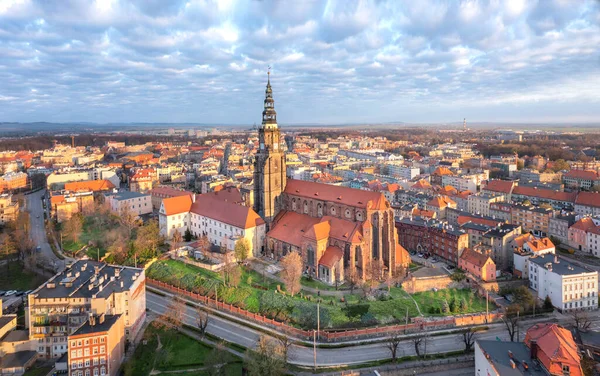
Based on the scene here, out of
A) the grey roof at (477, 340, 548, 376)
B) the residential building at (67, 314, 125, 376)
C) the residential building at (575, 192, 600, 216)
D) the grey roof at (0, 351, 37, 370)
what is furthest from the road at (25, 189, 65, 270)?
the residential building at (575, 192, 600, 216)

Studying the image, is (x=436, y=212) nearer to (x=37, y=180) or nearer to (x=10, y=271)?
(x=10, y=271)

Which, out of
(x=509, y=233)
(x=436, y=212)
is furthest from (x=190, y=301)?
(x=436, y=212)

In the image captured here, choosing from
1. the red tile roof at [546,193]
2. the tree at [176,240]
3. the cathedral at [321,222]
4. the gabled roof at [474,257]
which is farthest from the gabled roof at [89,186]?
the red tile roof at [546,193]

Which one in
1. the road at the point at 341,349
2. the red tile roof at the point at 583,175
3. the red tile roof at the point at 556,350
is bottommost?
the road at the point at 341,349

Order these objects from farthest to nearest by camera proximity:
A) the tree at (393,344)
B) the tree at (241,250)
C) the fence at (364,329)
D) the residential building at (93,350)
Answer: the tree at (241,250) → the fence at (364,329) → the tree at (393,344) → the residential building at (93,350)

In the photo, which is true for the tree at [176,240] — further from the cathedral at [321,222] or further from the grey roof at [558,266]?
the grey roof at [558,266]
